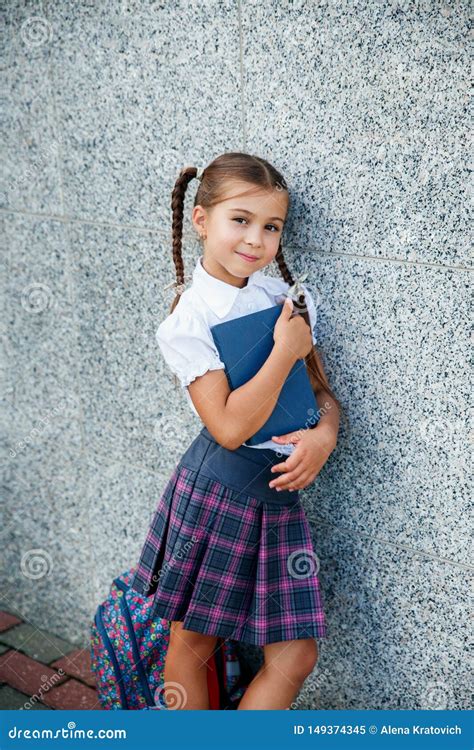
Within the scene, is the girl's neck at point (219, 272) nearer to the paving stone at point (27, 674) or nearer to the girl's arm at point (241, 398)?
the girl's arm at point (241, 398)

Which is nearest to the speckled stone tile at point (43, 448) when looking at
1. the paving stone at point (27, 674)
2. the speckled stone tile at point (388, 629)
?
the paving stone at point (27, 674)

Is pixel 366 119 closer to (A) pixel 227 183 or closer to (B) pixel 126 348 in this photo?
(A) pixel 227 183

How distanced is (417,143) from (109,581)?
7.21ft

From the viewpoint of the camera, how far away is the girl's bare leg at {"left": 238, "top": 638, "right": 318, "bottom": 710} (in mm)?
2590

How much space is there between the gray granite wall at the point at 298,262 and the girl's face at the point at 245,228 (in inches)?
7.7

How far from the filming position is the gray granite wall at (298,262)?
7.55 ft

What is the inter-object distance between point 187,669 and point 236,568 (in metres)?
0.42

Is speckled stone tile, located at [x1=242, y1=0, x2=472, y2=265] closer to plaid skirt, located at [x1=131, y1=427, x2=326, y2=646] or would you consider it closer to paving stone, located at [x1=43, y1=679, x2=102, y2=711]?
plaid skirt, located at [x1=131, y1=427, x2=326, y2=646]

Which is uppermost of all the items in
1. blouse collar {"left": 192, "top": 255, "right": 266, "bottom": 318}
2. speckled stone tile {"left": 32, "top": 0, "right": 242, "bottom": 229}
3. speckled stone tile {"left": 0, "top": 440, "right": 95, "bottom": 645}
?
speckled stone tile {"left": 32, "top": 0, "right": 242, "bottom": 229}

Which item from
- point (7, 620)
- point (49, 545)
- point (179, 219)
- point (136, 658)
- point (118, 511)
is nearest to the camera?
point (179, 219)

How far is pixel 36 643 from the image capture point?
373cm

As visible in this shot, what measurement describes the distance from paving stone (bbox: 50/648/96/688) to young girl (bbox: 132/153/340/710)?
86cm

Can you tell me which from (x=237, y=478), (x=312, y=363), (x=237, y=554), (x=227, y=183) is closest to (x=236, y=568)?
(x=237, y=554)

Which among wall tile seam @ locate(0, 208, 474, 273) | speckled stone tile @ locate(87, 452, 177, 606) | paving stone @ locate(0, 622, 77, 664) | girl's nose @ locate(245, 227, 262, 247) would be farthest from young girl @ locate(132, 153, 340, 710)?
paving stone @ locate(0, 622, 77, 664)
